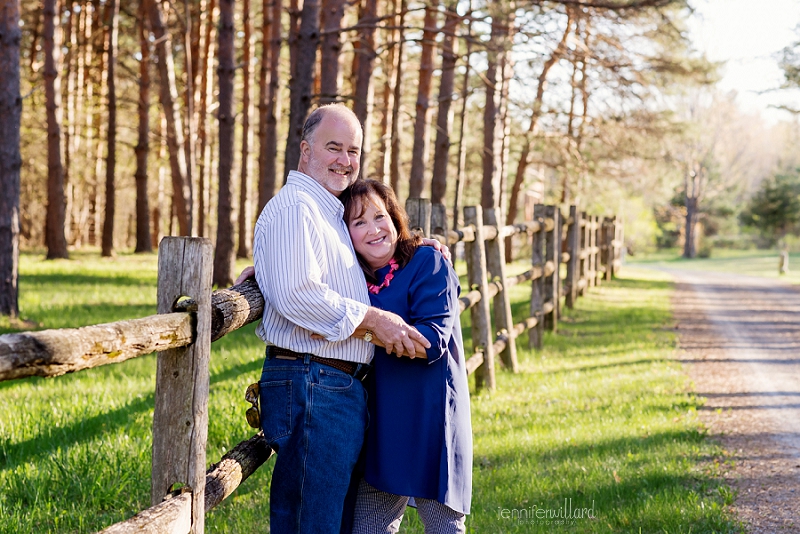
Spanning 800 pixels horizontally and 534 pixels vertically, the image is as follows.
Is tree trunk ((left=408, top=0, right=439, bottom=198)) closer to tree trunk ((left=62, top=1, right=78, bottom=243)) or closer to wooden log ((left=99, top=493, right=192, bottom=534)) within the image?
tree trunk ((left=62, top=1, right=78, bottom=243))

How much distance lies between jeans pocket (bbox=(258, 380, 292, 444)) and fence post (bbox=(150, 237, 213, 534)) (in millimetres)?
293

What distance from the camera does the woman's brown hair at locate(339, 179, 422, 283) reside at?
286 cm

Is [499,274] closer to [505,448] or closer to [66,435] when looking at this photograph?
[505,448]

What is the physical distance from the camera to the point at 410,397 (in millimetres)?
2738

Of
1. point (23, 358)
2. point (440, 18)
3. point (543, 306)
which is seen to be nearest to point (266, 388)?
point (23, 358)

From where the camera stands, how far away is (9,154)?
30.4 ft

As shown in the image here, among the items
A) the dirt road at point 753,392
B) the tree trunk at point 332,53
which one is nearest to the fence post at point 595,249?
the dirt road at point 753,392

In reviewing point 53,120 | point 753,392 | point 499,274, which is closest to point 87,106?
point 53,120

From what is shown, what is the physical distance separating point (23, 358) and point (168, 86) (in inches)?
633

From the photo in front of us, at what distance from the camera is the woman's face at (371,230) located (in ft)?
9.24

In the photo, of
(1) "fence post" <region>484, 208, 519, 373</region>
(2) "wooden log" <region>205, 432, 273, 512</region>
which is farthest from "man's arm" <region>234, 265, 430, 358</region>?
(1) "fence post" <region>484, 208, 519, 373</region>

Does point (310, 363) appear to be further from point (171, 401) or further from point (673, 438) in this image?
point (673, 438)

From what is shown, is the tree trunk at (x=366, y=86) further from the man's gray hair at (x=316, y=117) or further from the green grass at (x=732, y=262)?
the green grass at (x=732, y=262)

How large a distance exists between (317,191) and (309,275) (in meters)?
0.40
